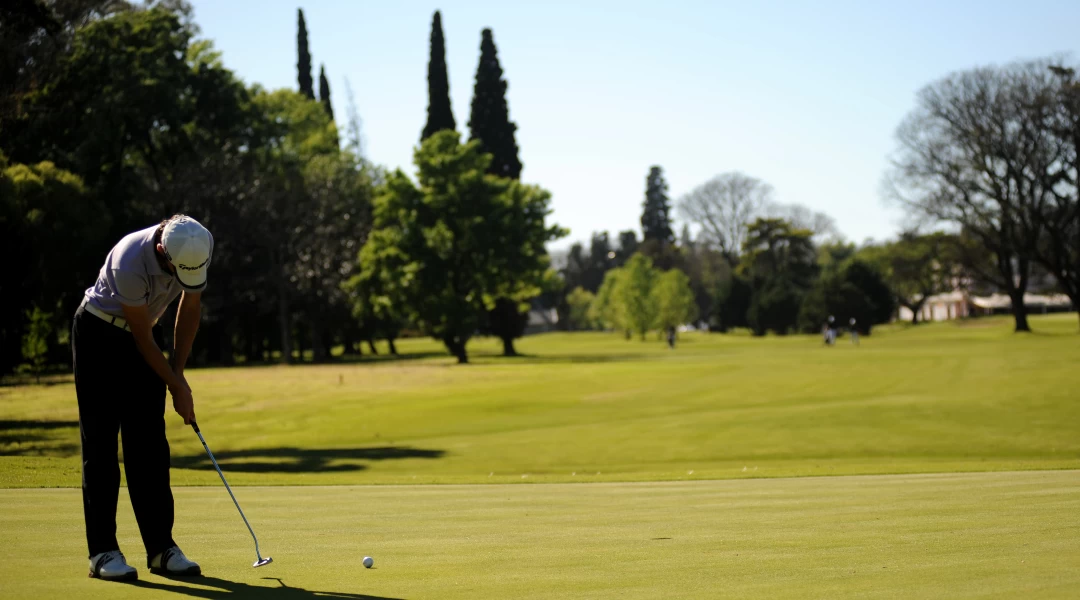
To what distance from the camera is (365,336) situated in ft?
312

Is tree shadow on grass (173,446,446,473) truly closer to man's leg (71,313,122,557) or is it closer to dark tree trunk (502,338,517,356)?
man's leg (71,313,122,557)

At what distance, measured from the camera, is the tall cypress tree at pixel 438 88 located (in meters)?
90.8

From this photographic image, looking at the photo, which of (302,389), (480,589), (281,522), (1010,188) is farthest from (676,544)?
(1010,188)

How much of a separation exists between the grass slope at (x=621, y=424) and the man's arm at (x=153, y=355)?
764 centimetres

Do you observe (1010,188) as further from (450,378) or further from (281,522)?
(281,522)

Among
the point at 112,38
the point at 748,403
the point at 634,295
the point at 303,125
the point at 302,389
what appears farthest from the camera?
the point at 634,295

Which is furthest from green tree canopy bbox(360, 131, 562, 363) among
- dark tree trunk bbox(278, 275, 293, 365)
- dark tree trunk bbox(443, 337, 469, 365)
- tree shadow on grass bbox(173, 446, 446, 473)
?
tree shadow on grass bbox(173, 446, 446, 473)

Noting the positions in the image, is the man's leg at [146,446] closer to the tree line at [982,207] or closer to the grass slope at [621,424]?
the grass slope at [621,424]

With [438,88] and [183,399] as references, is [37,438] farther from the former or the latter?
[438,88]

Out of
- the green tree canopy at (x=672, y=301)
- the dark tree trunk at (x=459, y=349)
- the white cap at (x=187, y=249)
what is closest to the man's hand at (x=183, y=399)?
the white cap at (x=187, y=249)

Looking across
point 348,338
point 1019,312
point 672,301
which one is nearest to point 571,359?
point 348,338

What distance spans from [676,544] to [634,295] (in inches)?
4334

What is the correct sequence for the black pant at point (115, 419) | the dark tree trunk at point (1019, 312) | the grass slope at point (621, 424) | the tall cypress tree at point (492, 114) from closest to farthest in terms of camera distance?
the black pant at point (115, 419) → the grass slope at point (621, 424) → the dark tree trunk at point (1019, 312) → the tall cypress tree at point (492, 114)

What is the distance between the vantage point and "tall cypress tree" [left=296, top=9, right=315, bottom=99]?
10606 centimetres
